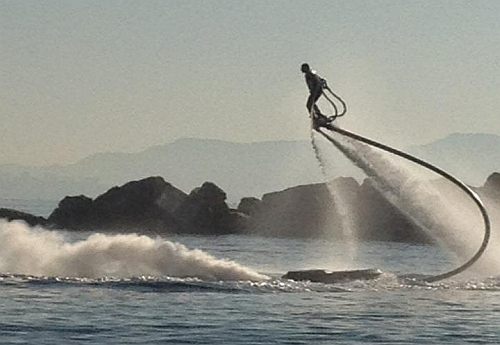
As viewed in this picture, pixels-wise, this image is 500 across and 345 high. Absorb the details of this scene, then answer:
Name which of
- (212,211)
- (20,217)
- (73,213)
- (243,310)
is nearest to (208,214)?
(212,211)

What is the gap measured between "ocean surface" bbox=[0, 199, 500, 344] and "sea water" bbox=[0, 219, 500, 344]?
0.03 metres

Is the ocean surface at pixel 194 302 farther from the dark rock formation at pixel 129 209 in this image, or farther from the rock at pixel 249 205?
the rock at pixel 249 205

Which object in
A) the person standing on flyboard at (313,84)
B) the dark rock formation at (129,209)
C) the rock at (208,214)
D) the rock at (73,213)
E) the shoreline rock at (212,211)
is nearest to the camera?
the person standing on flyboard at (313,84)

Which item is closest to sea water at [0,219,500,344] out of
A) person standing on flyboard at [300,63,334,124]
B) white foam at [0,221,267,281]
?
white foam at [0,221,267,281]

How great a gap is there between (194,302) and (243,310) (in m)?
2.40

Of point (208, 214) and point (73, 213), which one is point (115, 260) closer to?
point (208, 214)

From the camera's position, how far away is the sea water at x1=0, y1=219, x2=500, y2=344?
3712 cm

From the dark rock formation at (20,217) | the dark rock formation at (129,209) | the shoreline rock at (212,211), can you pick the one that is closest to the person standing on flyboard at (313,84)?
the shoreline rock at (212,211)

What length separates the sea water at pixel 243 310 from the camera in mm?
37125

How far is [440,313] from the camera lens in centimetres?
4291

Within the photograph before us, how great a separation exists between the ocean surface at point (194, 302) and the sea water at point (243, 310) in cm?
3

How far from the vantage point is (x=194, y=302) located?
4450cm

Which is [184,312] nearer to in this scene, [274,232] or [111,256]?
[111,256]

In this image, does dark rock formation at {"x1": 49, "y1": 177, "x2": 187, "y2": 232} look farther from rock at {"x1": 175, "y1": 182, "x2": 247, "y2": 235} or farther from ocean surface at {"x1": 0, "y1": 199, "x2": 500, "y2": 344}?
ocean surface at {"x1": 0, "y1": 199, "x2": 500, "y2": 344}
